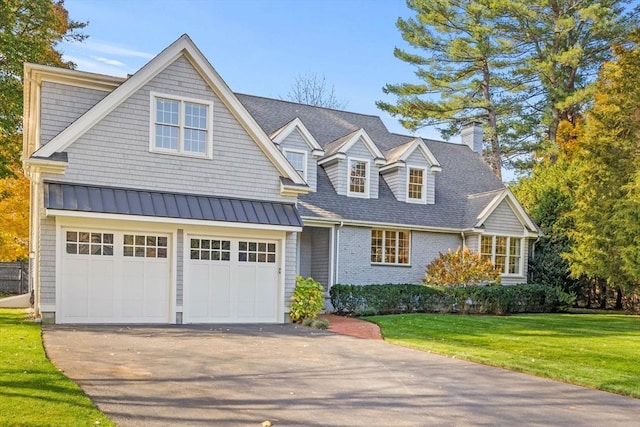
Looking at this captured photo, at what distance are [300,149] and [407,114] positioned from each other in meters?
18.4

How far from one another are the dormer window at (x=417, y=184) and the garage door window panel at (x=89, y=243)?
12.3 metres

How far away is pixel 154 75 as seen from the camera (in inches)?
582

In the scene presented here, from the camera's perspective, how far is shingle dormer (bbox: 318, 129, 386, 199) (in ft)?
71.0

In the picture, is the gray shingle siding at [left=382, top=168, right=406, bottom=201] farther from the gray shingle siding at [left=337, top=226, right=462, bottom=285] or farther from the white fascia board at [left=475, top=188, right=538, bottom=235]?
the white fascia board at [left=475, top=188, right=538, bottom=235]

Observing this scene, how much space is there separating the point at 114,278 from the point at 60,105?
4.33 m

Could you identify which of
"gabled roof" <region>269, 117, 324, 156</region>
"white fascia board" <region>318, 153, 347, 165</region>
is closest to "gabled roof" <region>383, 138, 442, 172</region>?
"white fascia board" <region>318, 153, 347, 165</region>

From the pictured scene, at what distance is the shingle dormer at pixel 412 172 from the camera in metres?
22.8

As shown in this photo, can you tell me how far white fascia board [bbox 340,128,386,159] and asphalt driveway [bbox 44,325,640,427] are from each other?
36.2 ft

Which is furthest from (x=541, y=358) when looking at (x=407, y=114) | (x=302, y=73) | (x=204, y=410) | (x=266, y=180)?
(x=302, y=73)

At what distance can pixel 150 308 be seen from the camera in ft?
47.9

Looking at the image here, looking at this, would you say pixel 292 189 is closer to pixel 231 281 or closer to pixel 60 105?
pixel 231 281

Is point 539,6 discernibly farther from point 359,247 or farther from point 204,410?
point 204,410

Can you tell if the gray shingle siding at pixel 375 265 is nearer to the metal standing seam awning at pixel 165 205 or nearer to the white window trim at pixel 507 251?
the white window trim at pixel 507 251

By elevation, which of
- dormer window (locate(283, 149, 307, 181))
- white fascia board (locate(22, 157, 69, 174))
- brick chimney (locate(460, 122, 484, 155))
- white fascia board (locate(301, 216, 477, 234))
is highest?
brick chimney (locate(460, 122, 484, 155))
